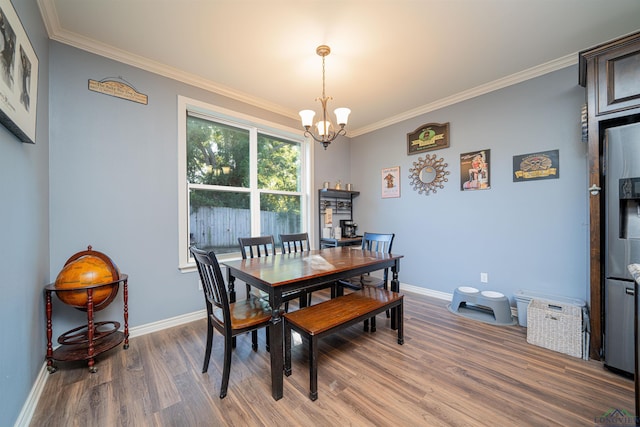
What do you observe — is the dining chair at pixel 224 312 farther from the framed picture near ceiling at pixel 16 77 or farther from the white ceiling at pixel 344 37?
the white ceiling at pixel 344 37

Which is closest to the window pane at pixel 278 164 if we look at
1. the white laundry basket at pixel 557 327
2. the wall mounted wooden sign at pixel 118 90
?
the wall mounted wooden sign at pixel 118 90

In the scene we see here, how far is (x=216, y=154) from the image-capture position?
3.06m

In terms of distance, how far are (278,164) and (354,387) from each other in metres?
2.98

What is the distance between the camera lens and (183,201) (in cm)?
267

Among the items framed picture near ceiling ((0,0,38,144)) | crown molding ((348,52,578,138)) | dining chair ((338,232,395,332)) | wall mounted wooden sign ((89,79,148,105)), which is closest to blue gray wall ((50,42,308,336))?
wall mounted wooden sign ((89,79,148,105))

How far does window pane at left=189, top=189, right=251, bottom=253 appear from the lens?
288cm

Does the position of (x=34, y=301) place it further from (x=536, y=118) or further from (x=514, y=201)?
(x=536, y=118)

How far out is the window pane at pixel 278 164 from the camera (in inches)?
139

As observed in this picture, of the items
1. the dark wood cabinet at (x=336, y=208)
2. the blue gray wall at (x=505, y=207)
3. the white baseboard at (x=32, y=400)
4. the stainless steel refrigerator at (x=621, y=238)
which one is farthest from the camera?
the dark wood cabinet at (x=336, y=208)

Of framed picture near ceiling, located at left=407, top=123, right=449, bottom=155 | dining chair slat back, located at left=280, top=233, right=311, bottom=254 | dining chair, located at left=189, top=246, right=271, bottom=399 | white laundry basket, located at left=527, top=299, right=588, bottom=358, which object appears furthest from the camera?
framed picture near ceiling, located at left=407, top=123, right=449, bottom=155

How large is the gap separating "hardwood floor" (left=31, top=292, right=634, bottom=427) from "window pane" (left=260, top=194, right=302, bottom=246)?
165cm

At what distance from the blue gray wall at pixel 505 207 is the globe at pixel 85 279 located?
11.7 ft

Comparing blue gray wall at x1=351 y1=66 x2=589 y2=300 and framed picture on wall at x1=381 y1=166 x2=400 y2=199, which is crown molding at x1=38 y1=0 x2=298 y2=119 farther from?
blue gray wall at x1=351 y1=66 x2=589 y2=300

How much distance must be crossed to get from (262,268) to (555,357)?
2.53 meters
